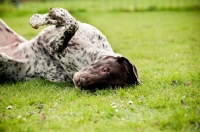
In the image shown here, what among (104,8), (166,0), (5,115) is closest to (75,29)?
(5,115)

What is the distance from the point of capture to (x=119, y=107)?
4.18 m

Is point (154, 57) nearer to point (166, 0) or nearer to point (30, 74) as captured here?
point (30, 74)

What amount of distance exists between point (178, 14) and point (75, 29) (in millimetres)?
10699

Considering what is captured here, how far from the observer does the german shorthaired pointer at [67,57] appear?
184 inches

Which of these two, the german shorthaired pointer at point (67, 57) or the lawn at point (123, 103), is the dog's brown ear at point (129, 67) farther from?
the lawn at point (123, 103)

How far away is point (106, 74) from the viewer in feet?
15.2

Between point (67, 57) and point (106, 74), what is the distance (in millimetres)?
932

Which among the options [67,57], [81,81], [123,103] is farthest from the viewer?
[67,57]

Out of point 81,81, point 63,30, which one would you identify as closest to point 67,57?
point 63,30

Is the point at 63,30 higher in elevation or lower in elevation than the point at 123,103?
higher

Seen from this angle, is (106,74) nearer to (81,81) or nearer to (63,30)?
(81,81)

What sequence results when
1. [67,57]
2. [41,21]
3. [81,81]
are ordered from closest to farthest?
[81,81] → [67,57] → [41,21]

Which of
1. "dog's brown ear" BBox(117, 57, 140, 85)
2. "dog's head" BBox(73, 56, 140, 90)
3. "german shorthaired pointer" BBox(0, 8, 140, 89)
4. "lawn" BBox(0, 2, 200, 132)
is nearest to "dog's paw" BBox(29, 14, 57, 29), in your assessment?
"german shorthaired pointer" BBox(0, 8, 140, 89)

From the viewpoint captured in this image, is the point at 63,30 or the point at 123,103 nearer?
the point at 123,103
